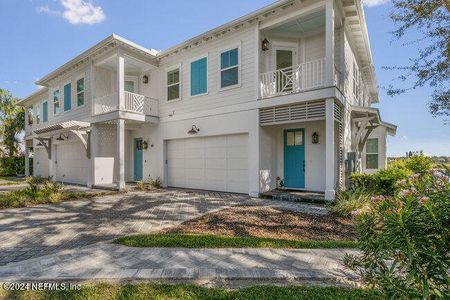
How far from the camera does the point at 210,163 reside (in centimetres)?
1078

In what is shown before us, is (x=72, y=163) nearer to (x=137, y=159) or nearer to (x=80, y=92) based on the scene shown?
(x=80, y=92)

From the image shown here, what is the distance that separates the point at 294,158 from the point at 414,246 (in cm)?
837

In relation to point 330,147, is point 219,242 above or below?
below

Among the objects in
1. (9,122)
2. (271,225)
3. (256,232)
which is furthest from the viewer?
(9,122)

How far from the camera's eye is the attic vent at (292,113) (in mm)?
7989

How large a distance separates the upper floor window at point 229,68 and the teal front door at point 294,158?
311 centimetres

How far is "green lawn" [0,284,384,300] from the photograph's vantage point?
263 cm

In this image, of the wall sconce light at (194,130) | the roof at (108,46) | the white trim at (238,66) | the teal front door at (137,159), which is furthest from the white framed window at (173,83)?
the teal front door at (137,159)

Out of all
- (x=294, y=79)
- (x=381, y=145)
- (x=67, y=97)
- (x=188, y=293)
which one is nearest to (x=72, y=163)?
(x=67, y=97)

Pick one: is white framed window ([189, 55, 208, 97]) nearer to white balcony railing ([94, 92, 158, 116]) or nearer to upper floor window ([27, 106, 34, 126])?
white balcony railing ([94, 92, 158, 116])

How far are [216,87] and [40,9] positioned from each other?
8847 millimetres

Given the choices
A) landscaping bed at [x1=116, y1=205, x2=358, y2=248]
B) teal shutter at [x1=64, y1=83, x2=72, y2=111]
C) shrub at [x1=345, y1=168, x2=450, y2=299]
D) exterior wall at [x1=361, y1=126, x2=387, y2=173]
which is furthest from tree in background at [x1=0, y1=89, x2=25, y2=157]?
shrub at [x1=345, y1=168, x2=450, y2=299]

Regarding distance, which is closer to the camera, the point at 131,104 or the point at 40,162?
the point at 131,104

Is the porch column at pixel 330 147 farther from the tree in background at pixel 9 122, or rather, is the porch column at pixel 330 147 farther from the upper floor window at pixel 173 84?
the tree in background at pixel 9 122
